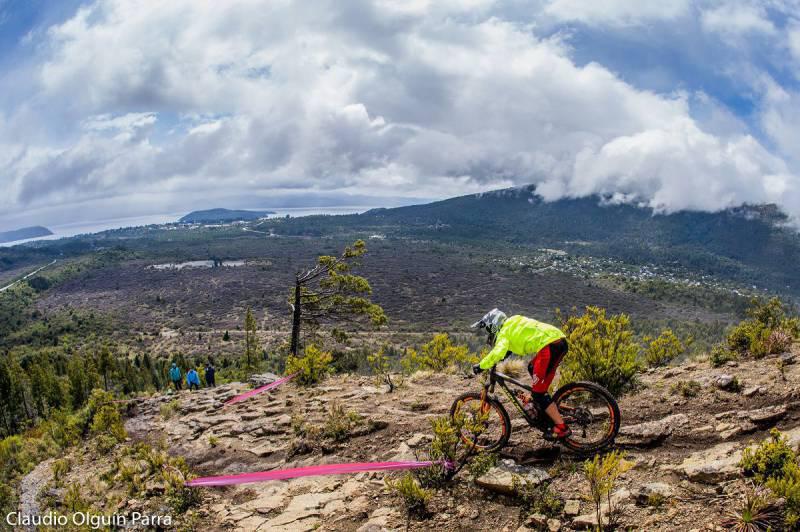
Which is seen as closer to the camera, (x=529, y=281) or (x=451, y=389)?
(x=451, y=389)

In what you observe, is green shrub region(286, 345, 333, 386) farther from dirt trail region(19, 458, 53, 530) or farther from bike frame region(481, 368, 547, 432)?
bike frame region(481, 368, 547, 432)

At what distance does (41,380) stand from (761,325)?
62767mm

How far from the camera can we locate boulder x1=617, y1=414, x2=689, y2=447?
5.73 m

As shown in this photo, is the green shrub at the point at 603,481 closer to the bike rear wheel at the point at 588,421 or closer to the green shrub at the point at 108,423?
the bike rear wheel at the point at 588,421

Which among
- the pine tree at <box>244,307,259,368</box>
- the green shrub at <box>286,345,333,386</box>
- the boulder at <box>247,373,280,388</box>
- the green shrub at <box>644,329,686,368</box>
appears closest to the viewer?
the green shrub at <box>644,329,686,368</box>

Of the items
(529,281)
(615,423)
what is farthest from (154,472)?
(529,281)

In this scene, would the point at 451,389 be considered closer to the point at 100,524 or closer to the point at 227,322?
the point at 100,524

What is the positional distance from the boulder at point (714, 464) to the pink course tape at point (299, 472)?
134 inches

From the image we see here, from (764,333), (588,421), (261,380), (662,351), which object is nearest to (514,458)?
(588,421)

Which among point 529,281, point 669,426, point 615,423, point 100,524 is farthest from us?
point 529,281

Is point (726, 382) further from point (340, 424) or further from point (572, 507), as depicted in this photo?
point (340, 424)

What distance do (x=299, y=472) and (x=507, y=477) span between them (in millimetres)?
3656

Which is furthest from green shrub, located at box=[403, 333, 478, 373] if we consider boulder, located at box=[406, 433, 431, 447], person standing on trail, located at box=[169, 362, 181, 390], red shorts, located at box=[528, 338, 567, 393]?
person standing on trail, located at box=[169, 362, 181, 390]

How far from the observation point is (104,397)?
13.4 metres
